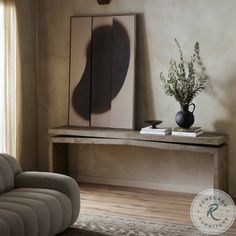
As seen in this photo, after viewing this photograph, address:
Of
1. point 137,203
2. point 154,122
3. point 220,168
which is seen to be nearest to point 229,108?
point 220,168

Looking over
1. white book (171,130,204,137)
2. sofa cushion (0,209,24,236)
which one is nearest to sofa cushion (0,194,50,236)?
sofa cushion (0,209,24,236)

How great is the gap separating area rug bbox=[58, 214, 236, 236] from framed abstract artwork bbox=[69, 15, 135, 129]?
4.27 feet

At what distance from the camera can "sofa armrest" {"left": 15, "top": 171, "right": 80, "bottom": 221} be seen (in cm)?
335

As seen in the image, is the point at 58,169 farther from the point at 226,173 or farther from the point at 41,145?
the point at 226,173

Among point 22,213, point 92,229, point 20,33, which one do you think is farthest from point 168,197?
point 20,33

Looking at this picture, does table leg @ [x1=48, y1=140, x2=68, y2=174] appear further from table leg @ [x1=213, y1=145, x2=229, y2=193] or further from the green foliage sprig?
table leg @ [x1=213, y1=145, x2=229, y2=193]

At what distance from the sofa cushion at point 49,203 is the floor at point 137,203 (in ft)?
2.63

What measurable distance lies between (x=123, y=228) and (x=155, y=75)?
1.86 m

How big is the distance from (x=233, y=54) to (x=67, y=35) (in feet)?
6.49

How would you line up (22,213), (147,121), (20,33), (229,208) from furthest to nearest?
(20,33)
(147,121)
(229,208)
(22,213)

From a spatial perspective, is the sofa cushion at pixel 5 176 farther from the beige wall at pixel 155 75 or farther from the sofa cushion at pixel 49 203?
the beige wall at pixel 155 75

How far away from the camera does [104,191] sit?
15.6 ft

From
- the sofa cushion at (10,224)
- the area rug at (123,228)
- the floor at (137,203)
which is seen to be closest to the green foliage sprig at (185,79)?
the floor at (137,203)

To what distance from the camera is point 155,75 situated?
472 centimetres
